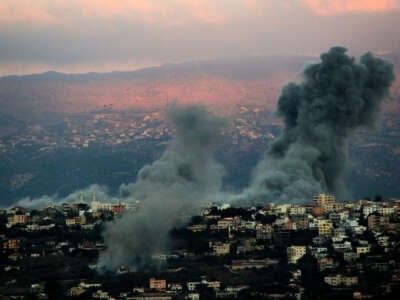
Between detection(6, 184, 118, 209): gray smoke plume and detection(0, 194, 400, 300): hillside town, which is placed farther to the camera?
detection(6, 184, 118, 209): gray smoke plume

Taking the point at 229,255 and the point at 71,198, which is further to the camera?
the point at 71,198

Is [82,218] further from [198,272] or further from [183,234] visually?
[198,272]

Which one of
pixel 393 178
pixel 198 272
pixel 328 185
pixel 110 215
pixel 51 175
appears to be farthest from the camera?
pixel 51 175

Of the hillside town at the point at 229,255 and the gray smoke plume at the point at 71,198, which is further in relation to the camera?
the gray smoke plume at the point at 71,198

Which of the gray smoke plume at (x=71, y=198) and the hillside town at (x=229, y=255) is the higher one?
the gray smoke plume at (x=71, y=198)

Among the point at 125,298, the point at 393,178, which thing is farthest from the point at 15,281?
the point at 393,178

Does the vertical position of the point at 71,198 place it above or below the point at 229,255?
above

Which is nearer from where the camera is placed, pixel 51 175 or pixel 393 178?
pixel 393 178

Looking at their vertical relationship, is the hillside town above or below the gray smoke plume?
below
